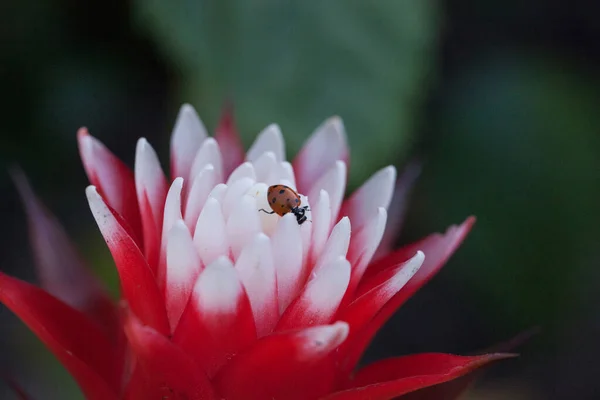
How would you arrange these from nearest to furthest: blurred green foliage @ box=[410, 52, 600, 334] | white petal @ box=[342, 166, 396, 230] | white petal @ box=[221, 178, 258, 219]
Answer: white petal @ box=[221, 178, 258, 219] → white petal @ box=[342, 166, 396, 230] → blurred green foliage @ box=[410, 52, 600, 334]

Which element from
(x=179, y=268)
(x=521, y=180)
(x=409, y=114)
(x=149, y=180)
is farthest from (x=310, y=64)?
(x=179, y=268)

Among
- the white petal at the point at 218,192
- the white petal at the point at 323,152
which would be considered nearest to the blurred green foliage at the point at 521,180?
the white petal at the point at 323,152

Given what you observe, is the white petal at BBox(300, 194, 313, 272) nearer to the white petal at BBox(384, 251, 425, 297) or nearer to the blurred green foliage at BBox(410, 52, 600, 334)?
the white petal at BBox(384, 251, 425, 297)

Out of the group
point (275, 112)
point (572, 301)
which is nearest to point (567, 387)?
point (572, 301)

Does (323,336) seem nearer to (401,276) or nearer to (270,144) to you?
(401,276)

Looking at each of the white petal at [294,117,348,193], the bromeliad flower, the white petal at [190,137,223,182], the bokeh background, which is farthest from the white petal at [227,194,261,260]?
the bokeh background
